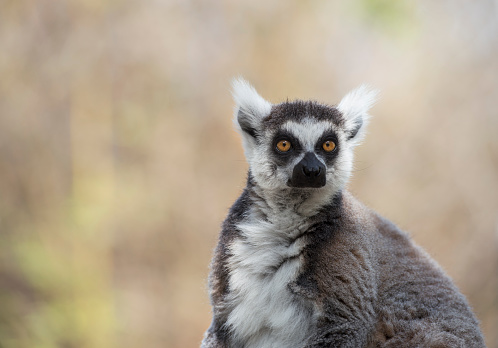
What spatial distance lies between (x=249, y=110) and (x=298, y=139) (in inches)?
20.7

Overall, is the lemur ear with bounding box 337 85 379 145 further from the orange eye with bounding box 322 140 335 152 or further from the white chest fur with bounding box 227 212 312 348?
the white chest fur with bounding box 227 212 312 348

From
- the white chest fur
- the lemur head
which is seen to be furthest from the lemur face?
the white chest fur

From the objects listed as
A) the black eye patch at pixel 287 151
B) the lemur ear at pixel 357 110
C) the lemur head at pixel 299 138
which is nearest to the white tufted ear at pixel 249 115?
the lemur head at pixel 299 138

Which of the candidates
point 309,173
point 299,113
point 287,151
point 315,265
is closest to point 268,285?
point 315,265

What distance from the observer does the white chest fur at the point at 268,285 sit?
3.64 metres

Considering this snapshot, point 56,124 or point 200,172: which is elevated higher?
point 56,124

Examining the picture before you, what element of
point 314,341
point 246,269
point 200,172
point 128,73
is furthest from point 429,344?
point 128,73

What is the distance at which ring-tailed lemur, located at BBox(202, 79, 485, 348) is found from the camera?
3.60 meters

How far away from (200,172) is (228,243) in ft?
20.5

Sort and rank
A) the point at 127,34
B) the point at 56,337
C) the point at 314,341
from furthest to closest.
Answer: the point at 127,34
the point at 56,337
the point at 314,341

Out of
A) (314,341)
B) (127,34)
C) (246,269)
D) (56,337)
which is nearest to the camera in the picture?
(314,341)

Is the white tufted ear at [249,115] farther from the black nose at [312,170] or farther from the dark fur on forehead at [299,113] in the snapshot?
the black nose at [312,170]

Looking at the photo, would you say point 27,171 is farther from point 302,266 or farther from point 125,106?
point 302,266

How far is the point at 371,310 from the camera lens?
11.9 ft
